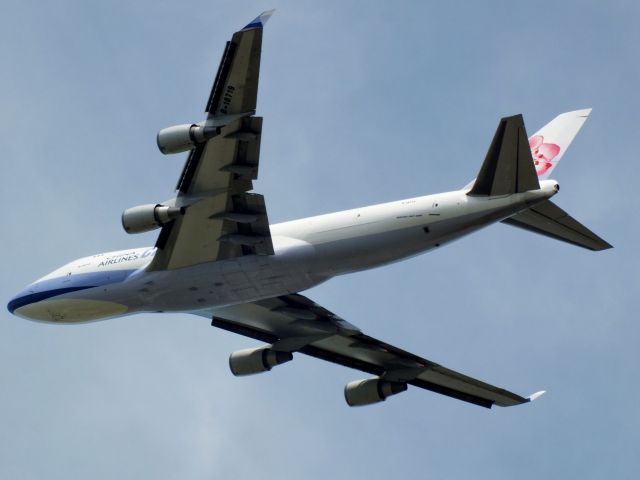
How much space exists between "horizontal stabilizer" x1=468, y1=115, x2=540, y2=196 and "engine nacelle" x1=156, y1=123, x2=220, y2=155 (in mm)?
7268

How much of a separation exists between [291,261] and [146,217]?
432cm

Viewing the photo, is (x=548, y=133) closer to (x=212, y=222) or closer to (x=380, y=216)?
(x=380, y=216)

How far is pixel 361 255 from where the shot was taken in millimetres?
34156

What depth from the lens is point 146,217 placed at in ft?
110

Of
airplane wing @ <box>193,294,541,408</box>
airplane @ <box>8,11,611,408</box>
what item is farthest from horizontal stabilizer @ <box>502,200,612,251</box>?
airplane wing @ <box>193,294,541,408</box>

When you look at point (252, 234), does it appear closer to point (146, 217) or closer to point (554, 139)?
point (146, 217)

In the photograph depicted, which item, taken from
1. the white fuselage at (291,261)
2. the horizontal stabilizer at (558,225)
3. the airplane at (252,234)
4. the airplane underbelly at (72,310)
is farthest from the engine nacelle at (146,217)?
the horizontal stabilizer at (558,225)

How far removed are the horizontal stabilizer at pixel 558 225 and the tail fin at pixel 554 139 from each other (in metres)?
3.02

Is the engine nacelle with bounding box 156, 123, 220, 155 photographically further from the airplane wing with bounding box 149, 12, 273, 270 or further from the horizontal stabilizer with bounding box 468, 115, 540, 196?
the horizontal stabilizer with bounding box 468, 115, 540, 196

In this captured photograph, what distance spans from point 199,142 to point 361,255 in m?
5.92

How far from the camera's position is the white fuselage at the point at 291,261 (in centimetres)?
3325

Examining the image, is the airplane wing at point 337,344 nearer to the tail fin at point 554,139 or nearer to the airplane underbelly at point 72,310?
the airplane underbelly at point 72,310

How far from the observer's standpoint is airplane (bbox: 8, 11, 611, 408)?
3147cm

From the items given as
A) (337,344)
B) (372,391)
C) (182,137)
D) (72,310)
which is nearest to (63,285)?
(72,310)
